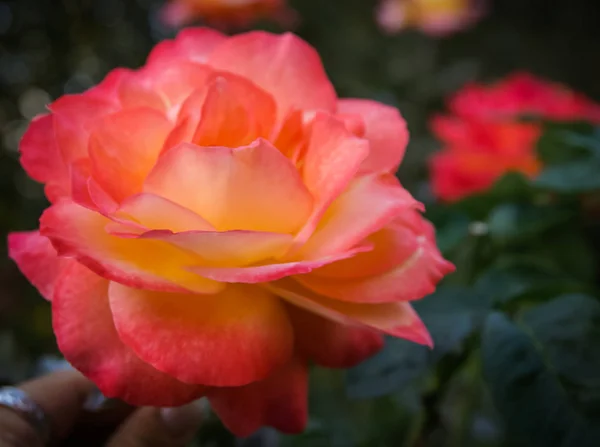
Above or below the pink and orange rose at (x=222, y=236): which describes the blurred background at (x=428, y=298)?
below

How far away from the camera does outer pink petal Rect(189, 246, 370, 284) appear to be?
21 cm

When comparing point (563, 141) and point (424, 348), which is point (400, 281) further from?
point (563, 141)

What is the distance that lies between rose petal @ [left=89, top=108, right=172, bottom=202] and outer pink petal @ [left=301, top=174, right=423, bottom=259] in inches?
3.2

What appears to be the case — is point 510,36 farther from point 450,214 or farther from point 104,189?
point 104,189

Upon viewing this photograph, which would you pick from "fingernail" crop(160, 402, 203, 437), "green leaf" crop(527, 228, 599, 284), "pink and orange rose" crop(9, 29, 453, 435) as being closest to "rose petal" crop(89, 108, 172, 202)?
"pink and orange rose" crop(9, 29, 453, 435)

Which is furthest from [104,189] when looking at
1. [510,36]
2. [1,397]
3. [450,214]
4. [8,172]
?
[510,36]

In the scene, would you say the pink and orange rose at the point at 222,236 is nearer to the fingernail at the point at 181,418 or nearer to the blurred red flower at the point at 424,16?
the fingernail at the point at 181,418

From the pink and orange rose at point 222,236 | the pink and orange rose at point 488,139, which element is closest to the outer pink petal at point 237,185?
the pink and orange rose at point 222,236

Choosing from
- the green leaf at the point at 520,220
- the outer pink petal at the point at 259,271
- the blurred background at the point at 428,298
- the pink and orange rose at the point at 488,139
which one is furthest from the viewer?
the pink and orange rose at the point at 488,139

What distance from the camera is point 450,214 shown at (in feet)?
1.46

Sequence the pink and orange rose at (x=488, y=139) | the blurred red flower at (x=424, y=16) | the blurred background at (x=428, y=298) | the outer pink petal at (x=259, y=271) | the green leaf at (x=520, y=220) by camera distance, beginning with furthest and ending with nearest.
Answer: the blurred red flower at (x=424, y=16), the pink and orange rose at (x=488, y=139), the green leaf at (x=520, y=220), the blurred background at (x=428, y=298), the outer pink petal at (x=259, y=271)

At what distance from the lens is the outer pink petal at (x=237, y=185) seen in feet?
0.76

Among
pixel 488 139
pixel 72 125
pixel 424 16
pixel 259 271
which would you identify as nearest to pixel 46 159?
pixel 72 125

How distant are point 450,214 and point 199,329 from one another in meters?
0.27
